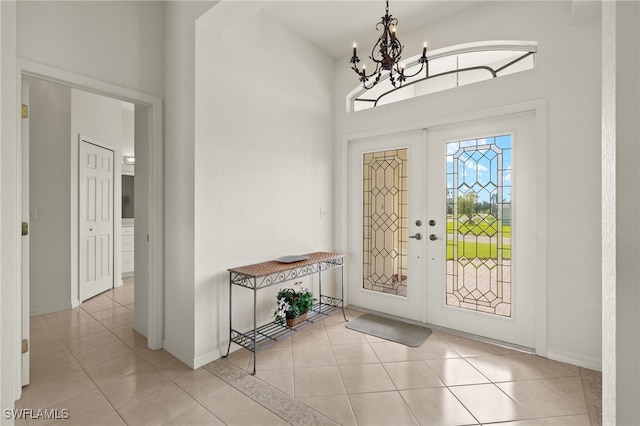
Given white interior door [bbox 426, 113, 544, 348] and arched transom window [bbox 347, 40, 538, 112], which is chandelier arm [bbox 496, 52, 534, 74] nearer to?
arched transom window [bbox 347, 40, 538, 112]

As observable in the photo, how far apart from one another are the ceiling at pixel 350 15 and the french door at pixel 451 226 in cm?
110

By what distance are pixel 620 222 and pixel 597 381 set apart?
2.45 m

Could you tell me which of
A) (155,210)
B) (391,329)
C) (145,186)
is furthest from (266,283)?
(145,186)

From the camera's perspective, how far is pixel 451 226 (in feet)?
10.1

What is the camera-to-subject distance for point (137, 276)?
3113 mm

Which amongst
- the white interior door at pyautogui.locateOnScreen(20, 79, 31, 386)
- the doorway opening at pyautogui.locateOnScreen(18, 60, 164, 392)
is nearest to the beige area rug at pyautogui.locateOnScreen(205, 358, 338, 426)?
the doorway opening at pyautogui.locateOnScreen(18, 60, 164, 392)

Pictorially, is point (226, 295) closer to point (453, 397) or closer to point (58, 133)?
point (453, 397)

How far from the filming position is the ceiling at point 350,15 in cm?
285

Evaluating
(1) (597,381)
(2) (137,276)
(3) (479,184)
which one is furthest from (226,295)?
(1) (597,381)

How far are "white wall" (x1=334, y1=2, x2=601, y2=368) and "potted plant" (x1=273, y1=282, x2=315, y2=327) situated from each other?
210 cm

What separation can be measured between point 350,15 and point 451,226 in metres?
2.33

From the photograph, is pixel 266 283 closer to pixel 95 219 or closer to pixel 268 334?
pixel 268 334

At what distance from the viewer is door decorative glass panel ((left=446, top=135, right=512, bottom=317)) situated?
2.79m

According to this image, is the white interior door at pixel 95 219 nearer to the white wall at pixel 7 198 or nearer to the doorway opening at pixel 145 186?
the doorway opening at pixel 145 186
